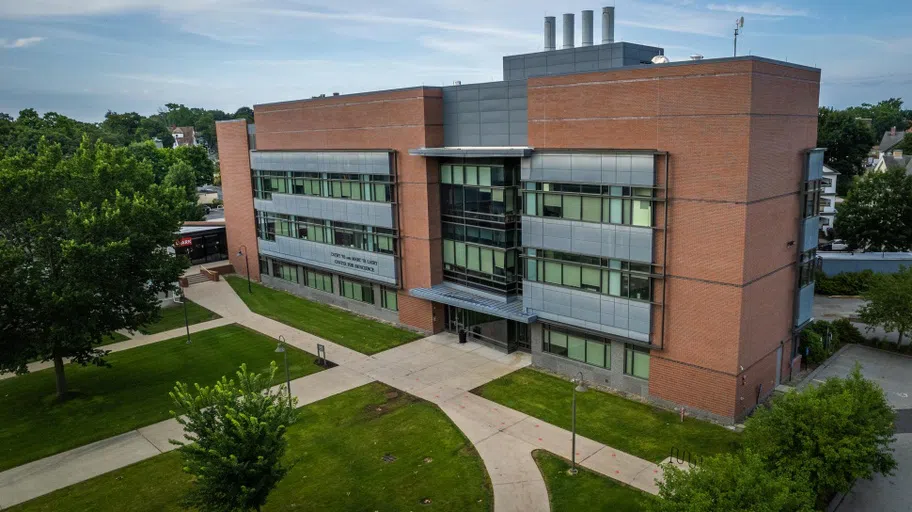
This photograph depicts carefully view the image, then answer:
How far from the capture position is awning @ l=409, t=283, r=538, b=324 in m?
33.2

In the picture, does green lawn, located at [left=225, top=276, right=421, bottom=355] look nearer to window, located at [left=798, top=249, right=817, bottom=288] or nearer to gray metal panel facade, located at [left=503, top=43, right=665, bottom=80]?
gray metal panel facade, located at [left=503, top=43, right=665, bottom=80]

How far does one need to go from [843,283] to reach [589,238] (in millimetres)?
29667

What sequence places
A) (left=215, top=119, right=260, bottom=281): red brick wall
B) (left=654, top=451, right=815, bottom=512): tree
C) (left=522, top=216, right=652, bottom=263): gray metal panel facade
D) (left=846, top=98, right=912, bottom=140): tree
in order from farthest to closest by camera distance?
(left=846, top=98, right=912, bottom=140): tree < (left=215, top=119, right=260, bottom=281): red brick wall < (left=522, top=216, right=652, bottom=263): gray metal panel facade < (left=654, top=451, right=815, bottom=512): tree

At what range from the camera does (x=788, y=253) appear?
2881 centimetres

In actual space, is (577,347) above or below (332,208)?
below

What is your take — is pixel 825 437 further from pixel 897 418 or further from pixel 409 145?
pixel 409 145

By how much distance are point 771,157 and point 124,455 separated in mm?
30334

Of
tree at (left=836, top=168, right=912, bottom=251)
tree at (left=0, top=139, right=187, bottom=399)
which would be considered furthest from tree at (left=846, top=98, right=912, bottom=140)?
tree at (left=0, top=139, right=187, bottom=399)

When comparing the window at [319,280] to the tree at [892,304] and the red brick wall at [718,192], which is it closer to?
the red brick wall at [718,192]

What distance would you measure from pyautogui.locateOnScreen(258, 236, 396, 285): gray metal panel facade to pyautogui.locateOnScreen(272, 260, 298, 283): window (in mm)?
1045

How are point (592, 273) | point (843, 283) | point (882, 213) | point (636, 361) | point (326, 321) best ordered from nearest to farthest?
point (636, 361)
point (592, 273)
point (326, 321)
point (843, 283)
point (882, 213)

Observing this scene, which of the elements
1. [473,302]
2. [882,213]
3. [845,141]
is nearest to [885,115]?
[845,141]

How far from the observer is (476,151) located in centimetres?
3388

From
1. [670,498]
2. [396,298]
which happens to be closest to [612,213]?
[670,498]
